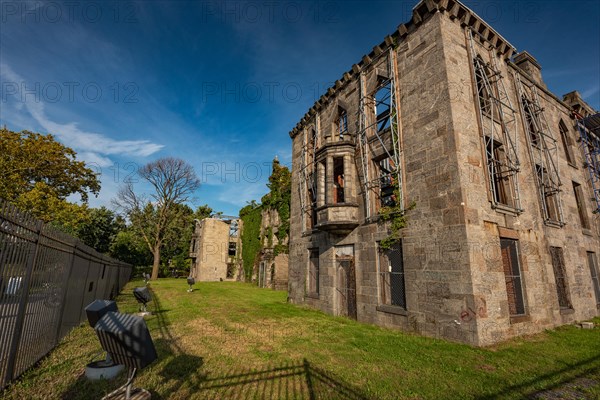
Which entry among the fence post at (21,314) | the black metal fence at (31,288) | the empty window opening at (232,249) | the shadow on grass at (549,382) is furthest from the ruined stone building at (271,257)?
the fence post at (21,314)

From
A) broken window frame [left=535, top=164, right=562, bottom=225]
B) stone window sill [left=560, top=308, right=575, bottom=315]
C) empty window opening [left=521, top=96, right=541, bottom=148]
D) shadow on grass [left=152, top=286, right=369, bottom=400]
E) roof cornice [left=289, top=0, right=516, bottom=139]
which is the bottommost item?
shadow on grass [left=152, top=286, right=369, bottom=400]

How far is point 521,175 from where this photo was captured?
33.5ft

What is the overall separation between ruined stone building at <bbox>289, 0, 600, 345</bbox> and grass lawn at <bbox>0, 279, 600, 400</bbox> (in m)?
1.06

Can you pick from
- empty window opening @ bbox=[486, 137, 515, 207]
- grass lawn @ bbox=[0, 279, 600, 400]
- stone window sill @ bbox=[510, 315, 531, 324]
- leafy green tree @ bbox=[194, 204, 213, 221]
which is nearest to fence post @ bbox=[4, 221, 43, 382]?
grass lawn @ bbox=[0, 279, 600, 400]

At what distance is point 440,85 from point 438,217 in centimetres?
439

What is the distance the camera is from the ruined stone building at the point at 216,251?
36406 millimetres

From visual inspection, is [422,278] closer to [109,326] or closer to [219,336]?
[219,336]

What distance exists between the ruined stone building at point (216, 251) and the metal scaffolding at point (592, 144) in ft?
107

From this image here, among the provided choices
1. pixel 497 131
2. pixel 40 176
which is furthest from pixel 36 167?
pixel 497 131

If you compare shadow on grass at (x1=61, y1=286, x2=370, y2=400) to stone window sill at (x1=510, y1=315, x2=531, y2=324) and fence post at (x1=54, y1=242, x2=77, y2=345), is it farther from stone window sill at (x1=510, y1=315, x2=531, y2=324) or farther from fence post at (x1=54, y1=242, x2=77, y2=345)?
stone window sill at (x1=510, y1=315, x2=531, y2=324)

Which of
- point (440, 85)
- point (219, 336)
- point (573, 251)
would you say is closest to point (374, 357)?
point (219, 336)

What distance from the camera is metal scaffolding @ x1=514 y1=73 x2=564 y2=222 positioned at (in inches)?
466

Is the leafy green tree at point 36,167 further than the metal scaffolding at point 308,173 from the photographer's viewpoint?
Yes

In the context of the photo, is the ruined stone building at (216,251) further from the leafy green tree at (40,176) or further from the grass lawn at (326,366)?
the grass lawn at (326,366)
